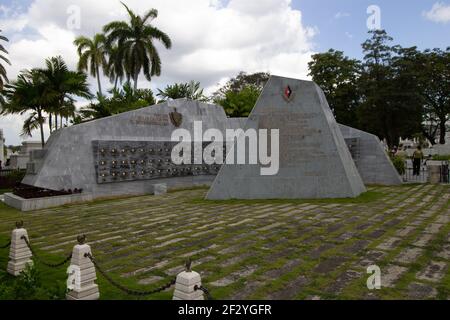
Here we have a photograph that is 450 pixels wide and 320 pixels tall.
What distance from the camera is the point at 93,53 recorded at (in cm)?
3822

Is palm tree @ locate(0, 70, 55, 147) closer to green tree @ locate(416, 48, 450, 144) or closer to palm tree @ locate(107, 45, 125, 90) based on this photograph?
palm tree @ locate(107, 45, 125, 90)

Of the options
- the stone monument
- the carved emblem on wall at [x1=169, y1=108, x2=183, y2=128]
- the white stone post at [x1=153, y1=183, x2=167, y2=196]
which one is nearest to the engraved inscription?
the carved emblem on wall at [x1=169, y1=108, x2=183, y2=128]

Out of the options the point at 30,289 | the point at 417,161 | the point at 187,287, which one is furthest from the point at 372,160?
the point at 30,289

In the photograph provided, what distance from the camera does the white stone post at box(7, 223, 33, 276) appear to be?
19.9 ft

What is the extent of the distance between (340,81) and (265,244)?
3867 cm

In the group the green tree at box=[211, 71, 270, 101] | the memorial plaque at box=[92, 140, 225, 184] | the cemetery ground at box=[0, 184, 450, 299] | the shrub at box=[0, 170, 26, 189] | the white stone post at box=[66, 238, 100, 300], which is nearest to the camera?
the white stone post at box=[66, 238, 100, 300]

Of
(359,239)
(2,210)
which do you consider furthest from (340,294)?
(2,210)

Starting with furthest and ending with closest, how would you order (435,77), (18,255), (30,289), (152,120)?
(435,77) → (152,120) → (18,255) → (30,289)

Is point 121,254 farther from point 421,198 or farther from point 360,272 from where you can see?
point 421,198

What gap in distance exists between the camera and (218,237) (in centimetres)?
808

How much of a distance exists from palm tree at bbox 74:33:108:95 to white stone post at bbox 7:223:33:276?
3486 centimetres

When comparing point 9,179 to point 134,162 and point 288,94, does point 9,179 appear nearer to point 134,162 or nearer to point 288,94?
point 134,162

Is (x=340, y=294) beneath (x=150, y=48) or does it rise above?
beneath
